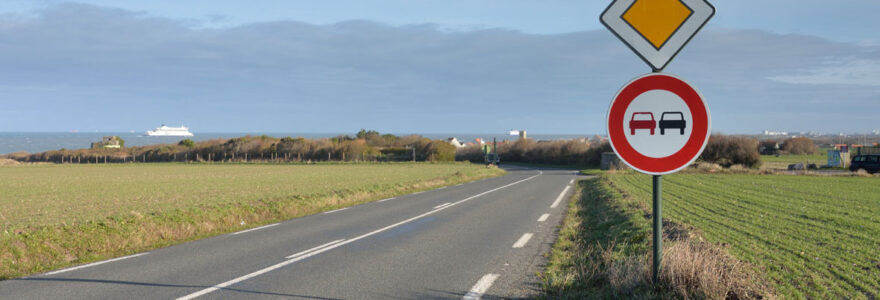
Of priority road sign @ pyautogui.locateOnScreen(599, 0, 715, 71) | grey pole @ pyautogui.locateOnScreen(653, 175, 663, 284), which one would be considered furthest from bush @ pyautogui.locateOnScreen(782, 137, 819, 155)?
priority road sign @ pyautogui.locateOnScreen(599, 0, 715, 71)

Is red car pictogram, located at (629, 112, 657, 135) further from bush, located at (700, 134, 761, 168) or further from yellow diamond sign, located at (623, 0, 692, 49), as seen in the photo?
bush, located at (700, 134, 761, 168)

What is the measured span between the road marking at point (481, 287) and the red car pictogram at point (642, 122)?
8.97 feet

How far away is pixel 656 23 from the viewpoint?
434 cm

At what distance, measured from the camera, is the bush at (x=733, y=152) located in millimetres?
59844

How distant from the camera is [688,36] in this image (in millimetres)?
4219

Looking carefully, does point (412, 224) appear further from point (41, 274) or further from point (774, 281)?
point (774, 281)

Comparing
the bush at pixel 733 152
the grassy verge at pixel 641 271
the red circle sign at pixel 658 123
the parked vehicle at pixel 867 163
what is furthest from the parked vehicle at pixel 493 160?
the red circle sign at pixel 658 123

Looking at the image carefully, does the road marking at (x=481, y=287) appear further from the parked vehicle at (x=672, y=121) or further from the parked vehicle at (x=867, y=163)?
the parked vehicle at (x=867, y=163)

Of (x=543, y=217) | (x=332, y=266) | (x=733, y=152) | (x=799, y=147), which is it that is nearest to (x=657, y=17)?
(x=332, y=266)

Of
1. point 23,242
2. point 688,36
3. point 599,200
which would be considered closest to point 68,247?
point 23,242

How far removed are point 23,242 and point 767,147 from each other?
113m

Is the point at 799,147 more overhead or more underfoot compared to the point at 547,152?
more overhead

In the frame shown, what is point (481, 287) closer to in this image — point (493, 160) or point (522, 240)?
point (522, 240)

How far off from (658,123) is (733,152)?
6329 cm
